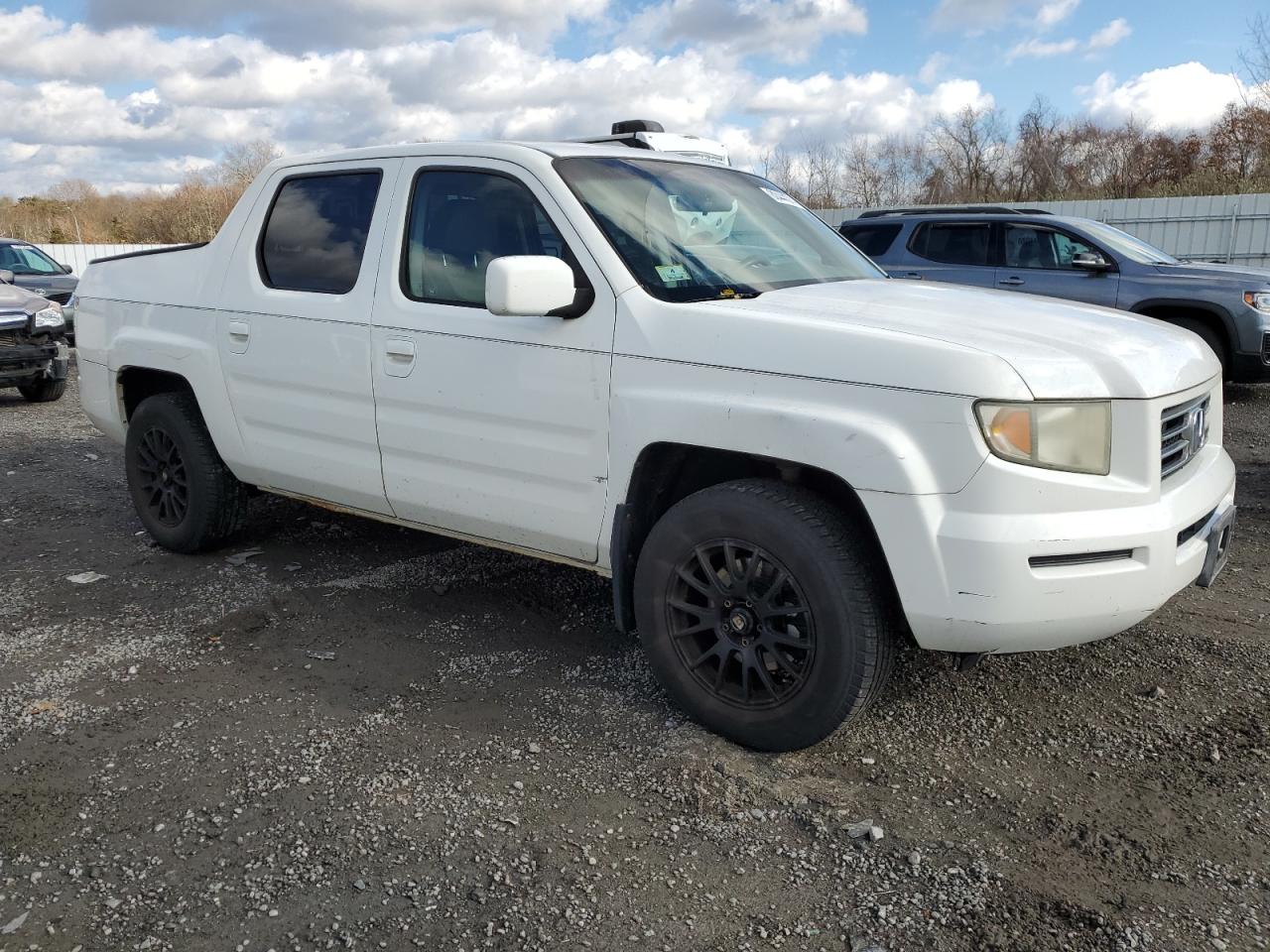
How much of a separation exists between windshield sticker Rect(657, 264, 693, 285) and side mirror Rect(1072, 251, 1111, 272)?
7637mm

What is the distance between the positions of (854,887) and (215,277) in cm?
376

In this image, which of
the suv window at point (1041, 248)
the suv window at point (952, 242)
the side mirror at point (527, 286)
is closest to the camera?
the side mirror at point (527, 286)

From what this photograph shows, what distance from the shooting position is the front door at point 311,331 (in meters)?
4.22

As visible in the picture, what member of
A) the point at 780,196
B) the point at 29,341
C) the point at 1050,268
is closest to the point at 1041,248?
the point at 1050,268

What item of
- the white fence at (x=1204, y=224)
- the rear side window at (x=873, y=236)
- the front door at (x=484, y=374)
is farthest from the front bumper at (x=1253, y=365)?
the front door at (x=484, y=374)

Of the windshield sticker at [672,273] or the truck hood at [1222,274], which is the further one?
the truck hood at [1222,274]

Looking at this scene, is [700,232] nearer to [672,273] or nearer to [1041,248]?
[672,273]

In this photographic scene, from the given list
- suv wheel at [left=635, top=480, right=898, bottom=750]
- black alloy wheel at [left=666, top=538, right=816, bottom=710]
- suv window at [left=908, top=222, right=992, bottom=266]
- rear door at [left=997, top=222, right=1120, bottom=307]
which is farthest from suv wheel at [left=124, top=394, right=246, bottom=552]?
A: suv window at [left=908, top=222, right=992, bottom=266]

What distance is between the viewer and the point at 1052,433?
285cm

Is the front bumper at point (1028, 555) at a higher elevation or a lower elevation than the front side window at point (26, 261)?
lower

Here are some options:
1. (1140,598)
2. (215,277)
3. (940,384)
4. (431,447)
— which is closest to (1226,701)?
(1140,598)

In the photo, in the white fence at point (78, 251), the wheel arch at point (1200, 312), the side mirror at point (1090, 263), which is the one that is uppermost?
the white fence at point (78, 251)

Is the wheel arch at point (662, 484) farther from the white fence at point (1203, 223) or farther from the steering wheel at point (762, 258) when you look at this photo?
the white fence at point (1203, 223)

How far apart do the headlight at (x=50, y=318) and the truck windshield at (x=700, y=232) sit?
883 centimetres
